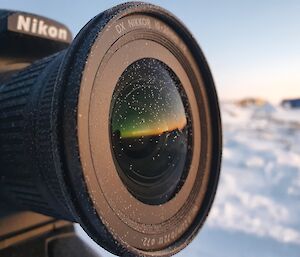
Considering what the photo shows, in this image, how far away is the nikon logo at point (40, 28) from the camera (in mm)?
942

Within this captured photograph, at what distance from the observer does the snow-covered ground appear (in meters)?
1.76

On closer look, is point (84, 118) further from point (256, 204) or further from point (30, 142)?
point (256, 204)

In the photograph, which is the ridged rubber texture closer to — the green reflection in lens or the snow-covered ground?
the green reflection in lens

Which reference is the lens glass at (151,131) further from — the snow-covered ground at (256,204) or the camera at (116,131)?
the snow-covered ground at (256,204)

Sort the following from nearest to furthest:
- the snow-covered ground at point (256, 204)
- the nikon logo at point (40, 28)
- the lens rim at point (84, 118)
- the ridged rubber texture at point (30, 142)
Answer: the lens rim at point (84, 118)
the ridged rubber texture at point (30, 142)
the nikon logo at point (40, 28)
the snow-covered ground at point (256, 204)

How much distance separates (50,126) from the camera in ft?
2.18

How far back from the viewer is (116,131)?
26.6 inches

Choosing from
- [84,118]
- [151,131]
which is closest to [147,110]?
[151,131]

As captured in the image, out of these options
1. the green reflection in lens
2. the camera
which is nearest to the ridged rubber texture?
the camera

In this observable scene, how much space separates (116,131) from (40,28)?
409mm

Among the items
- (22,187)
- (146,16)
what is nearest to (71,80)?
(146,16)

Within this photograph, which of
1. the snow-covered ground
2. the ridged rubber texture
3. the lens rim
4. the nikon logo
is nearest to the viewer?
the lens rim

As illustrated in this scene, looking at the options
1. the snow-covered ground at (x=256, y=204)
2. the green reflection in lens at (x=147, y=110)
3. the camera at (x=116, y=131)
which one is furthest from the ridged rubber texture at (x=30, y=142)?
the snow-covered ground at (x=256, y=204)

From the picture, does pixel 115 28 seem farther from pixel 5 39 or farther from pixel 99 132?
pixel 5 39
